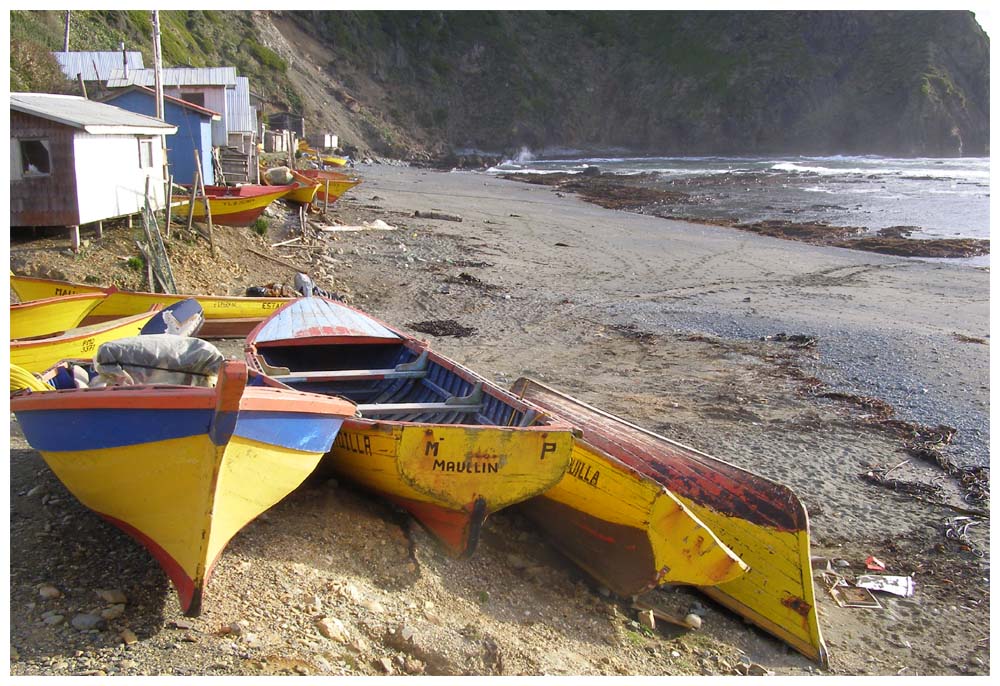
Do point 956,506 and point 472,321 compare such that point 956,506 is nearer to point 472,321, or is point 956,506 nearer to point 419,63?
point 472,321

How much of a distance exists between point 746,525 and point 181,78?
86.6 ft

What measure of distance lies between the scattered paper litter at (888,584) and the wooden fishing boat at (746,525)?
2.56 ft

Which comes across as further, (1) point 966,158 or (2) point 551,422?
(1) point 966,158

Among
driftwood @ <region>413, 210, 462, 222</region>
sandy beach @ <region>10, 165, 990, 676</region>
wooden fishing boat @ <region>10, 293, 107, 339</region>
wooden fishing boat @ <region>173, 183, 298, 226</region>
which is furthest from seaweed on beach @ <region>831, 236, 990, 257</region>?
wooden fishing boat @ <region>10, 293, 107, 339</region>

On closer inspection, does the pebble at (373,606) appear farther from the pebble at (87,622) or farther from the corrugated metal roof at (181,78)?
the corrugated metal roof at (181,78)

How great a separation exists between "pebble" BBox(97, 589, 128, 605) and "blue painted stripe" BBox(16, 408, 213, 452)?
823mm

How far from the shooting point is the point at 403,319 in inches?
527

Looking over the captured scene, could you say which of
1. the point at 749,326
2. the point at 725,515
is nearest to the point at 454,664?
the point at 725,515

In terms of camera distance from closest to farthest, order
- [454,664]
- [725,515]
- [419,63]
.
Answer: [454,664] → [725,515] → [419,63]

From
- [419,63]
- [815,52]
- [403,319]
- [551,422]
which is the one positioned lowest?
[403,319]

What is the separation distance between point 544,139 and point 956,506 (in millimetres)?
81544

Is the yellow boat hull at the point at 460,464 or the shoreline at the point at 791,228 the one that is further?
the shoreline at the point at 791,228

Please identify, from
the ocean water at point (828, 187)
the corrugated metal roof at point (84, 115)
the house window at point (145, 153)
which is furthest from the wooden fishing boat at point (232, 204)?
the ocean water at point (828, 187)

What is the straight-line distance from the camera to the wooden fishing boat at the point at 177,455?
424 centimetres
